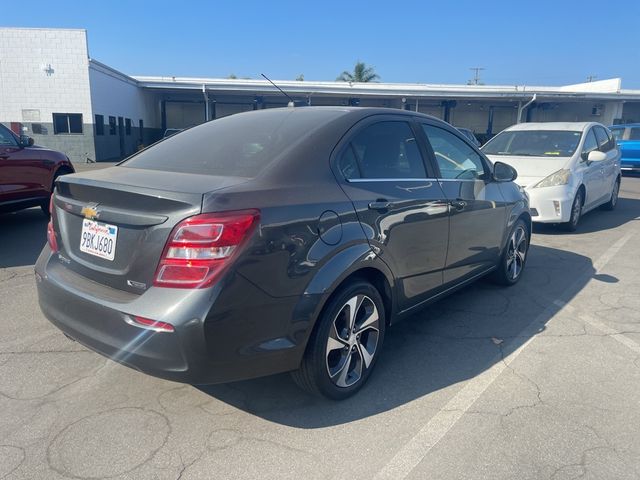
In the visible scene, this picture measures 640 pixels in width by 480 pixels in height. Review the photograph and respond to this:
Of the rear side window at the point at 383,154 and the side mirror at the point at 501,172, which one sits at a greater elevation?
the rear side window at the point at 383,154

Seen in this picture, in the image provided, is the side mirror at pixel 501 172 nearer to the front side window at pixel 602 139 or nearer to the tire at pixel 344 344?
the tire at pixel 344 344

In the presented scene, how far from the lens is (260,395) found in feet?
9.91

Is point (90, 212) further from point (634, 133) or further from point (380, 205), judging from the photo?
point (634, 133)

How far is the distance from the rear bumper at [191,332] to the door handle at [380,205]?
845mm

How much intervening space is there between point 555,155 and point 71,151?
20.3 metres

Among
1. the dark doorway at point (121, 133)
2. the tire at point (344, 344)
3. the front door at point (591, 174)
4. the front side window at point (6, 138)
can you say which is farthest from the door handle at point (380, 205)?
the dark doorway at point (121, 133)

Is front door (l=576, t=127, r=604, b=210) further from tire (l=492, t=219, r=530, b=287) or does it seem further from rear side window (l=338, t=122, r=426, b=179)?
rear side window (l=338, t=122, r=426, b=179)

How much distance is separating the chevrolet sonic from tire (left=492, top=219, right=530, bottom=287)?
139cm

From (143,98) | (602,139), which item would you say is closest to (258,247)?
(602,139)

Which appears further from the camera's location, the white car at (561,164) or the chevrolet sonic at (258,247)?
the white car at (561,164)

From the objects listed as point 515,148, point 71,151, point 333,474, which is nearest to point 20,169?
point 333,474

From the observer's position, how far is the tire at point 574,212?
7.72 m

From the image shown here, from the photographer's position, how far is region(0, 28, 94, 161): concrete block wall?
20547 millimetres

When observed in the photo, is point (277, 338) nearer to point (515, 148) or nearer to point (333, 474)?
point (333, 474)
